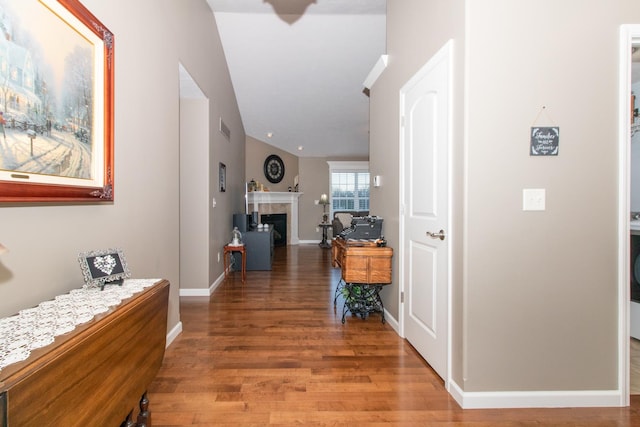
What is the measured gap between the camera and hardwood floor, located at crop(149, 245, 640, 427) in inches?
68.2

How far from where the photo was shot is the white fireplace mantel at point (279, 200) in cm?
750

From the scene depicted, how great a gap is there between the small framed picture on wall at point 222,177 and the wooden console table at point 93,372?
3.24 meters

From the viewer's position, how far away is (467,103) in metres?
1.78

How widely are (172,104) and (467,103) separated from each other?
6.97 ft

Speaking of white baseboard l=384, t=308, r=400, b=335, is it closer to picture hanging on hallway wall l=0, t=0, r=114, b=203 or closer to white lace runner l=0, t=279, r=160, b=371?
white lace runner l=0, t=279, r=160, b=371

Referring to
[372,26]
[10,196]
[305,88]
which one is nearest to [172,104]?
[10,196]

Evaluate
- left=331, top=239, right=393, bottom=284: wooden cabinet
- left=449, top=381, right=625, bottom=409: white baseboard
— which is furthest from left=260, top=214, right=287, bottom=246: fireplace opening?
left=449, top=381, right=625, bottom=409: white baseboard

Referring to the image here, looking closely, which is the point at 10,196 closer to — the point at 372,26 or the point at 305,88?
the point at 372,26

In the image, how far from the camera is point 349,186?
966cm

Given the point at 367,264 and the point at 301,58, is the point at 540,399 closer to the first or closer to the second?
the point at 367,264

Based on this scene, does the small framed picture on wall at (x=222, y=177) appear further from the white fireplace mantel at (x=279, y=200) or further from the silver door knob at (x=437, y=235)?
the silver door knob at (x=437, y=235)

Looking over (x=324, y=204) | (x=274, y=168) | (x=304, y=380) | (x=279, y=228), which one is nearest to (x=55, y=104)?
(x=304, y=380)

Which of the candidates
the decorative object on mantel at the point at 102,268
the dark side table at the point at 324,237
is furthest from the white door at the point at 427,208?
the dark side table at the point at 324,237

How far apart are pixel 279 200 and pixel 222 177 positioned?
3.66 m
